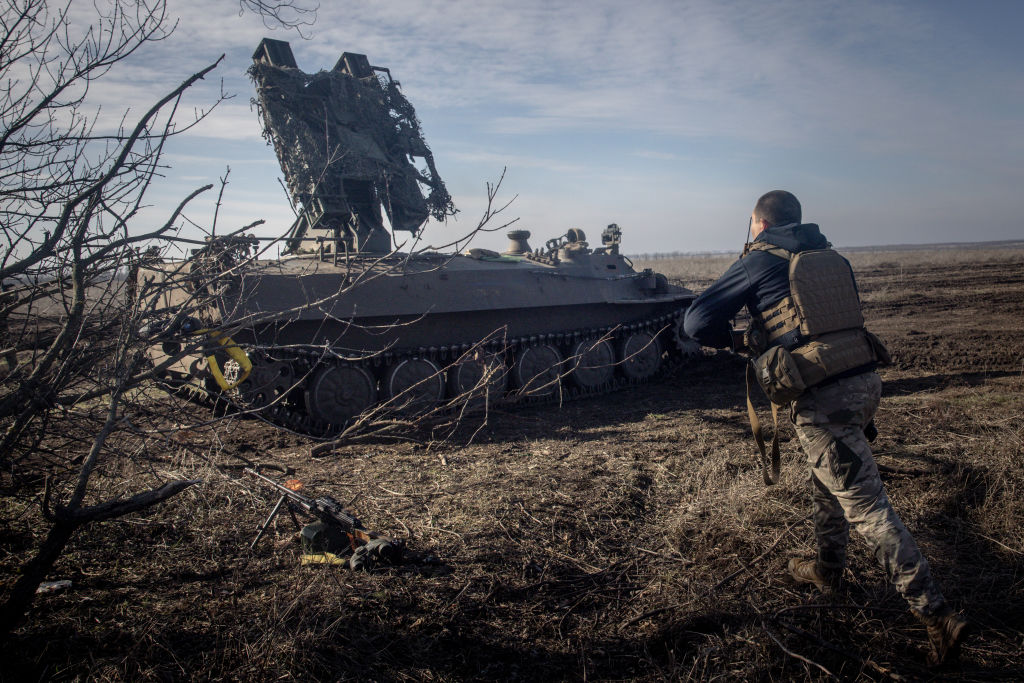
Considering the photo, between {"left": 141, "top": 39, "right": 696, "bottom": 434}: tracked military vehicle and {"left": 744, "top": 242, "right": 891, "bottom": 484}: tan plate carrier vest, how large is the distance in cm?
398

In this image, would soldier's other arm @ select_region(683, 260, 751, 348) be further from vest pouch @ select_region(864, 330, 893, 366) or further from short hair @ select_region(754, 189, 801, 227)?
vest pouch @ select_region(864, 330, 893, 366)

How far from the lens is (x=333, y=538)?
411 centimetres

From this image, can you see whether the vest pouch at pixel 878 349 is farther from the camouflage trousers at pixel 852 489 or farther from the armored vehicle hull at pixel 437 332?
the armored vehicle hull at pixel 437 332

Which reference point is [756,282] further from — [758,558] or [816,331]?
[758,558]

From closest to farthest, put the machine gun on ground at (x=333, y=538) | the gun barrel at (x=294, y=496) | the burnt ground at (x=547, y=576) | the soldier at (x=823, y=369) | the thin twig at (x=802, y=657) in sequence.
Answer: the thin twig at (x=802, y=657), the burnt ground at (x=547, y=576), the soldier at (x=823, y=369), the machine gun on ground at (x=333, y=538), the gun barrel at (x=294, y=496)

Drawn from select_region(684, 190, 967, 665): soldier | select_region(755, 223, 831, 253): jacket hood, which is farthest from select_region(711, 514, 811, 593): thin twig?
select_region(755, 223, 831, 253): jacket hood

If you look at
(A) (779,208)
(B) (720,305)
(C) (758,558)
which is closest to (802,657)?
(C) (758,558)

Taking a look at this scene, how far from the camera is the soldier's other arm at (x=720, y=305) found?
3791 millimetres

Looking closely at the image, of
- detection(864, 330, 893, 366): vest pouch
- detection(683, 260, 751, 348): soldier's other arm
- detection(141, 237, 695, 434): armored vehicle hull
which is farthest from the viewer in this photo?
detection(141, 237, 695, 434): armored vehicle hull

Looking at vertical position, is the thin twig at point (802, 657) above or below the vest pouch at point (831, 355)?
below

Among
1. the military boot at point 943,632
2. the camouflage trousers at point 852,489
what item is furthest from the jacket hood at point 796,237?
the military boot at point 943,632

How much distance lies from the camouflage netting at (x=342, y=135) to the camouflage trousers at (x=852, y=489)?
7.43m

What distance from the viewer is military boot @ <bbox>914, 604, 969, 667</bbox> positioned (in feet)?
9.77

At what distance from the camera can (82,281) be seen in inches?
130
